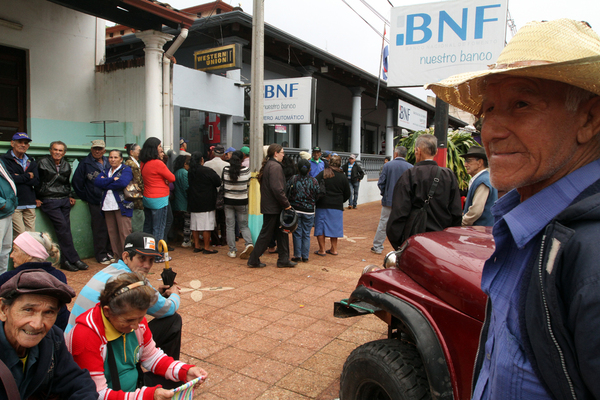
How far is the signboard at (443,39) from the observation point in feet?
21.3

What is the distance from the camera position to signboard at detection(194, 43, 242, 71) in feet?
29.8

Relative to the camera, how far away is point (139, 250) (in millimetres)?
2932

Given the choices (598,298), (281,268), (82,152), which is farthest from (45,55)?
(598,298)

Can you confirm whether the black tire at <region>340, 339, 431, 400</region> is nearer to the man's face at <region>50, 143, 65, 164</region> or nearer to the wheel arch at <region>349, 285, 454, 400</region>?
the wheel arch at <region>349, 285, 454, 400</region>

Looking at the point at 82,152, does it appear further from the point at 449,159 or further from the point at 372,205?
the point at 372,205

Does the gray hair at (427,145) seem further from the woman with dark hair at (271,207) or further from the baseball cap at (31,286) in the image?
the baseball cap at (31,286)

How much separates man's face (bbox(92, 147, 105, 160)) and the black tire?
5.44 metres

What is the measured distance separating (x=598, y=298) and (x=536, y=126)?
486mm

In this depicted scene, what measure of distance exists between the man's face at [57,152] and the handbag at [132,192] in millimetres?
988

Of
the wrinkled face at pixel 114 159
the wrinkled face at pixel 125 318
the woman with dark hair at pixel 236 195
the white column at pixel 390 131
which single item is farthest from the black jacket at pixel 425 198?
the white column at pixel 390 131

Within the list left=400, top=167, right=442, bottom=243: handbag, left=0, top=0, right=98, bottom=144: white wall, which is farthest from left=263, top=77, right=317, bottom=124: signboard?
left=400, top=167, right=442, bottom=243: handbag

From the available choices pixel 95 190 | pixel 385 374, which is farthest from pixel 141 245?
pixel 95 190

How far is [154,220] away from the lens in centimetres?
707

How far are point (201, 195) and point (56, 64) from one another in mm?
3756
